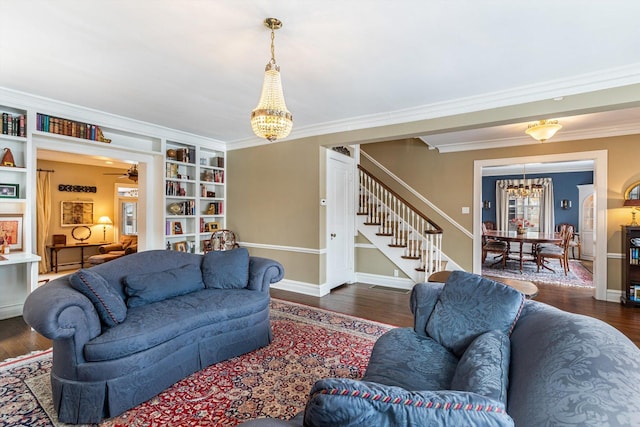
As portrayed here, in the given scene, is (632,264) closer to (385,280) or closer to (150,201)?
(385,280)

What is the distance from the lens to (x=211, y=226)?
5.88m

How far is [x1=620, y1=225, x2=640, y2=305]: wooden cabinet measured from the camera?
14.2ft

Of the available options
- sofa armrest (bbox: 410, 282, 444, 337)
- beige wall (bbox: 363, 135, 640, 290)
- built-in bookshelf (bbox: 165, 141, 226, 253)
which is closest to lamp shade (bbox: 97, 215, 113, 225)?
built-in bookshelf (bbox: 165, 141, 226, 253)

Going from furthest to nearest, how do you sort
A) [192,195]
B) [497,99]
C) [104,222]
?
[104,222], [192,195], [497,99]

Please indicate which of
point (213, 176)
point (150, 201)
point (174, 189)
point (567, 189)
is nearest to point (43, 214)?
point (150, 201)

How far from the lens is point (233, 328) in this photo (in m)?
2.79

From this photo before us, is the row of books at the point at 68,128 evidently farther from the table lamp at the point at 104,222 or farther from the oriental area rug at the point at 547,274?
the oriental area rug at the point at 547,274

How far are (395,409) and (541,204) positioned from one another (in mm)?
11149

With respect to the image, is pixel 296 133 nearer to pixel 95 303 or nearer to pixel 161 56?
pixel 161 56

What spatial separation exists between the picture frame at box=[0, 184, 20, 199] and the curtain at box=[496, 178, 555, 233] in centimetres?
1124

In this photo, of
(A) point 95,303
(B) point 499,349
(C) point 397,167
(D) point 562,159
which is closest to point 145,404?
(A) point 95,303

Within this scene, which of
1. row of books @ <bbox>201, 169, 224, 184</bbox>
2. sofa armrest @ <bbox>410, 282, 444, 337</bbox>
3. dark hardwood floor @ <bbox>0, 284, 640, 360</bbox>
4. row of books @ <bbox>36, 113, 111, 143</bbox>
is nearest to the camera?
sofa armrest @ <bbox>410, 282, 444, 337</bbox>

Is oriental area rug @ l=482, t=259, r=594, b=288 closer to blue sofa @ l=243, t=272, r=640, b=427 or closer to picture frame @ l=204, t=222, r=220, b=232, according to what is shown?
blue sofa @ l=243, t=272, r=640, b=427

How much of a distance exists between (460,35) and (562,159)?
4.12 m
